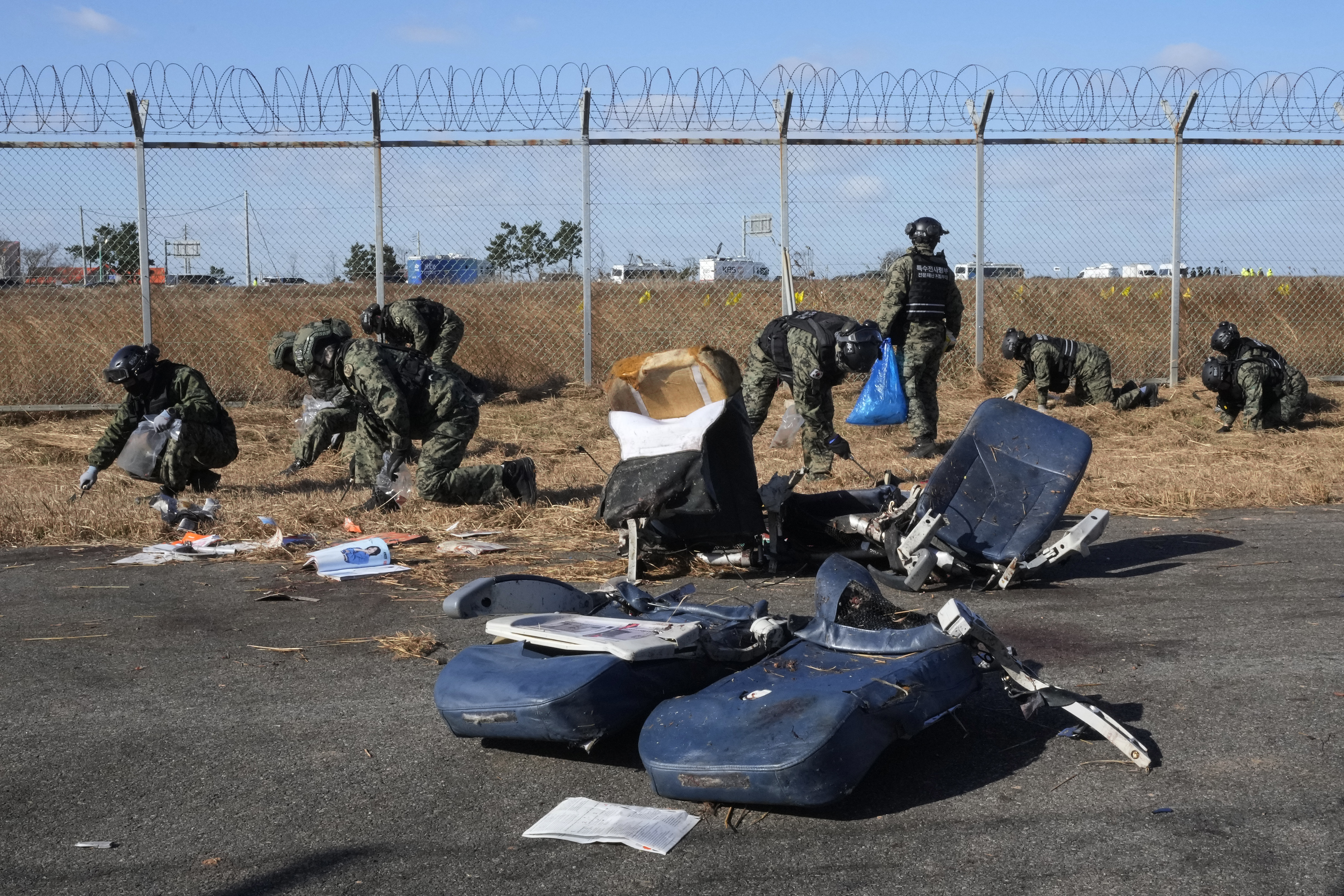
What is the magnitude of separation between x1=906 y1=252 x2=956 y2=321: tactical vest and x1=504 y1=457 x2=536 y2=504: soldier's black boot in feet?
12.9

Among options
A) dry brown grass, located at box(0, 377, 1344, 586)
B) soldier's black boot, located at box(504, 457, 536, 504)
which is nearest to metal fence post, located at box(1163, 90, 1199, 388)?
dry brown grass, located at box(0, 377, 1344, 586)

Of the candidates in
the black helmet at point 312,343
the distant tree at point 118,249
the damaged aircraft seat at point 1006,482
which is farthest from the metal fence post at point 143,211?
the damaged aircraft seat at point 1006,482

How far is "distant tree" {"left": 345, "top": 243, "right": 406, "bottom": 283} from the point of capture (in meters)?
11.5

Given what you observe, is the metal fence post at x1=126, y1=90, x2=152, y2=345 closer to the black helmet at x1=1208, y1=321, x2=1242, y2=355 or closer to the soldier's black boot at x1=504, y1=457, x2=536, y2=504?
the soldier's black boot at x1=504, y1=457, x2=536, y2=504

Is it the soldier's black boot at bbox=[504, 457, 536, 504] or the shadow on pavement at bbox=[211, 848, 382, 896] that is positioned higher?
the soldier's black boot at bbox=[504, 457, 536, 504]

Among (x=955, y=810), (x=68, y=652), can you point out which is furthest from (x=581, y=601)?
(x=68, y=652)

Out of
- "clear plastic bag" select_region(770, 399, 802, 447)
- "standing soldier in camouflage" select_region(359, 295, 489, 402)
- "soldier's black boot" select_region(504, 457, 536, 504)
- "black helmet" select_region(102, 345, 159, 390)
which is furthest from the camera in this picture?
"standing soldier in camouflage" select_region(359, 295, 489, 402)

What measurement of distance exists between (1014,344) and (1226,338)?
1900mm

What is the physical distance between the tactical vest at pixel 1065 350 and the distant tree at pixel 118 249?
28.4 feet

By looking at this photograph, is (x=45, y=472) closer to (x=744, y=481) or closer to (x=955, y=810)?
(x=744, y=481)

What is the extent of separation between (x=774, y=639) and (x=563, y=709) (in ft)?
2.51

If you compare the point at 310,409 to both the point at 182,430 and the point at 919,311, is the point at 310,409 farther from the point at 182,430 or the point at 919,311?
the point at 919,311

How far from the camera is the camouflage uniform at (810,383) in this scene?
25.6ft

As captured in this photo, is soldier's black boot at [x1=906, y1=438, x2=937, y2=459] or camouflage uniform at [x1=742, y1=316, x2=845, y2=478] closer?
camouflage uniform at [x1=742, y1=316, x2=845, y2=478]
